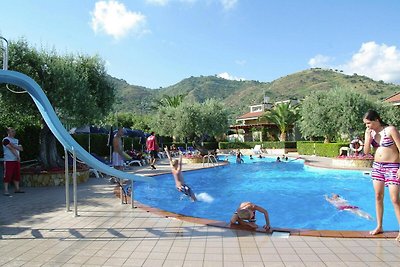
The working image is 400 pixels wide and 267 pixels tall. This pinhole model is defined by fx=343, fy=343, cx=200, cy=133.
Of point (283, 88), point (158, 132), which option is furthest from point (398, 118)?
point (283, 88)

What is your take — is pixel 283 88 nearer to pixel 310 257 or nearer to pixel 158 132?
pixel 158 132

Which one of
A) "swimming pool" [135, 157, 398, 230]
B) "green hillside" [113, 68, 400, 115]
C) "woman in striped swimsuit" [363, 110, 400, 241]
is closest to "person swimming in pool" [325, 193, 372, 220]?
"swimming pool" [135, 157, 398, 230]

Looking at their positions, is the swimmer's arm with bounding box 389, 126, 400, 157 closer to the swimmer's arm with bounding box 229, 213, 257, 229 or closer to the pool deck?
the pool deck

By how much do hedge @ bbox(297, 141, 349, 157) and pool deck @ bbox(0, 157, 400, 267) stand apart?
21.6 metres

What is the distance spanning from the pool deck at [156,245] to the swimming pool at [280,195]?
3428 millimetres

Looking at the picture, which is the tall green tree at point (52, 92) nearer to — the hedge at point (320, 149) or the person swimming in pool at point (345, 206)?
the person swimming in pool at point (345, 206)

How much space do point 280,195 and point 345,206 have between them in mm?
2923

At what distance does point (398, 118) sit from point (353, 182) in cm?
1711

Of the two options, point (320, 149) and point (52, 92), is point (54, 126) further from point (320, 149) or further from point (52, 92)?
point (320, 149)

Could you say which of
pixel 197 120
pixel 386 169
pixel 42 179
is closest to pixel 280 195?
pixel 386 169

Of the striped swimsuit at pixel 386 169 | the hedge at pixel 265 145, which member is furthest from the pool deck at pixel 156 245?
the hedge at pixel 265 145

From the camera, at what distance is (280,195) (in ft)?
41.8

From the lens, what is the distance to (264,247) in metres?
4.77

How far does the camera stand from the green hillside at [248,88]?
88688 mm
